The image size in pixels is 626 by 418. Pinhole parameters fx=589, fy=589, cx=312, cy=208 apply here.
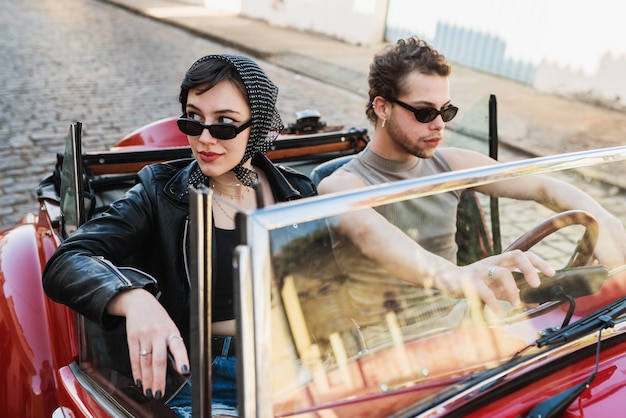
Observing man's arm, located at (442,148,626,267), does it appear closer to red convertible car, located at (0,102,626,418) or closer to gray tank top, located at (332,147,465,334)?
red convertible car, located at (0,102,626,418)

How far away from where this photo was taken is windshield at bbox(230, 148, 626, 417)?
1.07m

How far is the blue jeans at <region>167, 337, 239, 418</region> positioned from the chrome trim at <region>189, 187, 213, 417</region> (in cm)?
27

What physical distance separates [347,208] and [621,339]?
33.4 inches

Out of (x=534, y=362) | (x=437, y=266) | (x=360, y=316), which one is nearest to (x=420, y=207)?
(x=437, y=266)

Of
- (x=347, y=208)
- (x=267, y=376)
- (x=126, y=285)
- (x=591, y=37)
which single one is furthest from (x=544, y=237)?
(x=591, y=37)

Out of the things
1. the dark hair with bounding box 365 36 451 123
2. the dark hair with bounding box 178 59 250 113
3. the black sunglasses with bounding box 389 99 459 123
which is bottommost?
the black sunglasses with bounding box 389 99 459 123

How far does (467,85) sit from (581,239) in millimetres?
7476

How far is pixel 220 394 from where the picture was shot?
150 cm

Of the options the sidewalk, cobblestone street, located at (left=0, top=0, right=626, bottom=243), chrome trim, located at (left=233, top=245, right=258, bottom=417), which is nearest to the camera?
chrome trim, located at (left=233, top=245, right=258, bottom=417)

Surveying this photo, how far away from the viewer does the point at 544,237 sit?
1858 mm

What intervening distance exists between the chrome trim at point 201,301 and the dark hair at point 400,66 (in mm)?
1322

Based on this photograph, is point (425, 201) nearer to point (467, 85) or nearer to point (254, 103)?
point (254, 103)

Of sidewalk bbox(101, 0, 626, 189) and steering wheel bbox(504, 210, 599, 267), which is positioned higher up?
sidewalk bbox(101, 0, 626, 189)

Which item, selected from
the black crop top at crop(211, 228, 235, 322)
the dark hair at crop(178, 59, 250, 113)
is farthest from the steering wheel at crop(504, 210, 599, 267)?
the dark hair at crop(178, 59, 250, 113)
